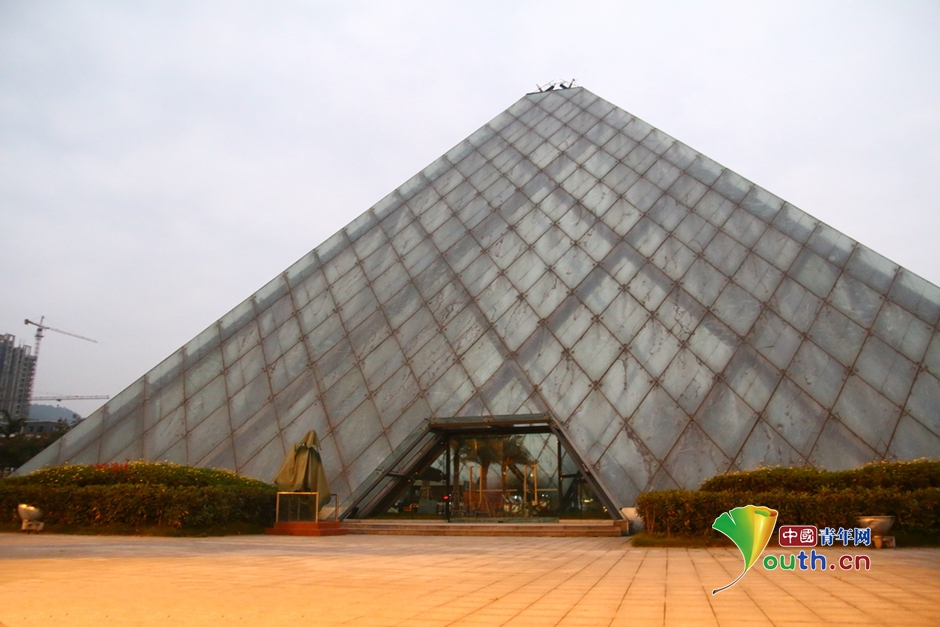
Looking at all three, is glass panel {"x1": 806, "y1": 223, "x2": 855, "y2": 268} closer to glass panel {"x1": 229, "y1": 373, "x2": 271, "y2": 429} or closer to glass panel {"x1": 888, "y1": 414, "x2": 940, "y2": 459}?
glass panel {"x1": 888, "y1": 414, "x2": 940, "y2": 459}

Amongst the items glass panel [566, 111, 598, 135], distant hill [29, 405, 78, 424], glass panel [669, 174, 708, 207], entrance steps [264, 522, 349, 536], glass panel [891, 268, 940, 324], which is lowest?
entrance steps [264, 522, 349, 536]

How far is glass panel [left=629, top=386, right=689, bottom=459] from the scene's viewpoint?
15742 mm

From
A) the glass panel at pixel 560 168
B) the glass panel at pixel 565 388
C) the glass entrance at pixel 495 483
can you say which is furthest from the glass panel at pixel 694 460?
the glass panel at pixel 560 168

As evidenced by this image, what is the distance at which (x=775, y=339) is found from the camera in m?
17.0

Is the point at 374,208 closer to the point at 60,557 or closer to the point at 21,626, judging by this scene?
the point at 60,557

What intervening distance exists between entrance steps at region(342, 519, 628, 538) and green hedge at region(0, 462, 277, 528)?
7.83 feet

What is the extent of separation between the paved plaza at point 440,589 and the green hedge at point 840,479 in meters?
2.18

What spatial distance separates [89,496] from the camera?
42.8 feet

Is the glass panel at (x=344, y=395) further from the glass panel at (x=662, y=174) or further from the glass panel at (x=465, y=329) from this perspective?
the glass panel at (x=662, y=174)

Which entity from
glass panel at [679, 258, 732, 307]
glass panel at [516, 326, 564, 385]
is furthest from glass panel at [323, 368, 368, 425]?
glass panel at [679, 258, 732, 307]

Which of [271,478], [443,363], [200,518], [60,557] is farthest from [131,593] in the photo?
[443,363]

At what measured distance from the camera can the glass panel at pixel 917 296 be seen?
16.4m

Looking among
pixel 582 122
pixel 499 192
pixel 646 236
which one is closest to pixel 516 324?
pixel 646 236

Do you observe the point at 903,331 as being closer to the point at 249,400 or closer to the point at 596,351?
the point at 596,351
